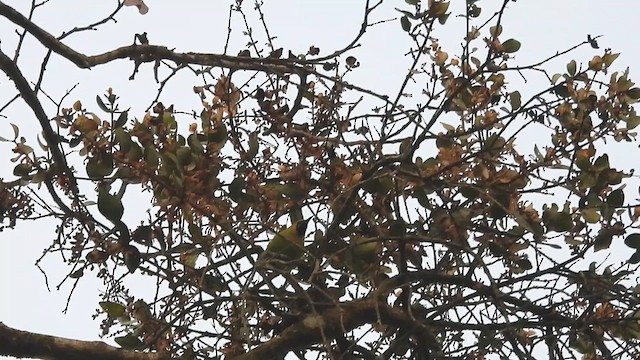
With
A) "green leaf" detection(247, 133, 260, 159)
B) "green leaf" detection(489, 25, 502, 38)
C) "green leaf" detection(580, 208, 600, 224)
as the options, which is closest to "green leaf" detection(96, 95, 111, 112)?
"green leaf" detection(247, 133, 260, 159)

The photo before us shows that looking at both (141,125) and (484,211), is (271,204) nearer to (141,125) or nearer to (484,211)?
(141,125)

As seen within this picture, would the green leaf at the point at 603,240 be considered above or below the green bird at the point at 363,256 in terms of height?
above

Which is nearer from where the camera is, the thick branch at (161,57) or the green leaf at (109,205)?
the green leaf at (109,205)

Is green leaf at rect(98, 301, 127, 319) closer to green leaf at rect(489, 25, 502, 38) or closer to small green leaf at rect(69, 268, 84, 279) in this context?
small green leaf at rect(69, 268, 84, 279)

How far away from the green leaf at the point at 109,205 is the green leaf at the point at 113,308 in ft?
→ 1.01

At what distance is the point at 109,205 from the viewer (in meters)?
1.26

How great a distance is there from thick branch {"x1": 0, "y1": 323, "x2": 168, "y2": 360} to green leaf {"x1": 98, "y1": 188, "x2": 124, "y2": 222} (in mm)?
195

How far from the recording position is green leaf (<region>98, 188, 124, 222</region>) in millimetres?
1256

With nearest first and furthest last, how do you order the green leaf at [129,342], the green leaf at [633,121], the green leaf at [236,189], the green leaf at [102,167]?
the green leaf at [102,167]
the green leaf at [236,189]
the green leaf at [129,342]
the green leaf at [633,121]

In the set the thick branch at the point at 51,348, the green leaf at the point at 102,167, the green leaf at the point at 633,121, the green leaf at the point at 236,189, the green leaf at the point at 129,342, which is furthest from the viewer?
the green leaf at the point at 633,121

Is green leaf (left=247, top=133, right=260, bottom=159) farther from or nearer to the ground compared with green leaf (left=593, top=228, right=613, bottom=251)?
farther from the ground

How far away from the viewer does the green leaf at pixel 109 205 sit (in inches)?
49.4

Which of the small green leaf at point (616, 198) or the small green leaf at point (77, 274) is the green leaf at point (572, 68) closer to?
the small green leaf at point (616, 198)

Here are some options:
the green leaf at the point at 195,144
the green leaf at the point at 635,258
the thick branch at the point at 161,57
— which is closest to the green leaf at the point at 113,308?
the green leaf at the point at 195,144
